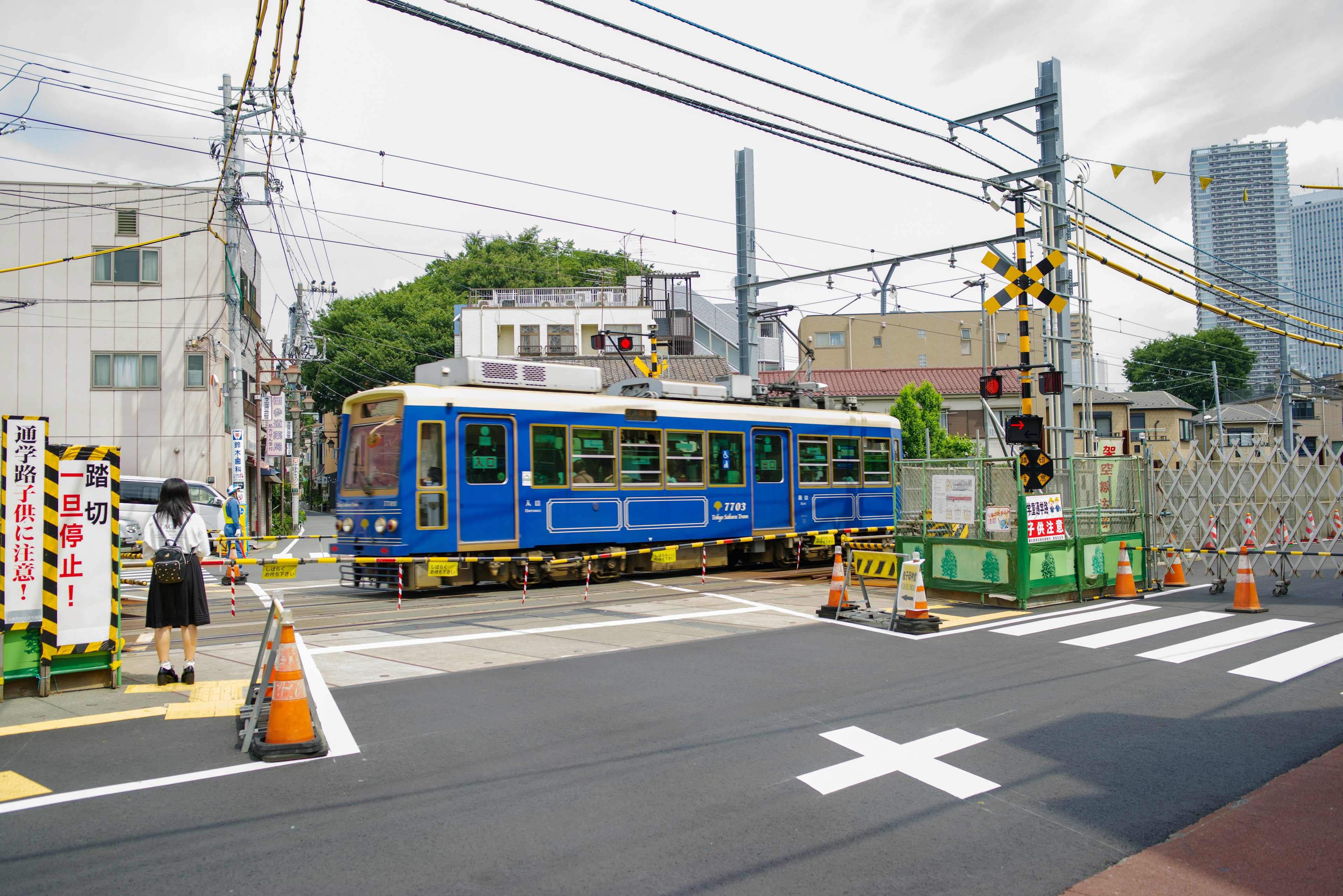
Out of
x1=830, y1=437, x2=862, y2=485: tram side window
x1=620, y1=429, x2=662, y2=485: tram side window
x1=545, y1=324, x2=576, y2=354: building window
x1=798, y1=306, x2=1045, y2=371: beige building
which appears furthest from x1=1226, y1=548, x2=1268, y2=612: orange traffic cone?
x1=798, y1=306, x2=1045, y2=371: beige building

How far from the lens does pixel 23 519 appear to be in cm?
757

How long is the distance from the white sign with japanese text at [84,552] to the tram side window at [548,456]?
7.94 meters

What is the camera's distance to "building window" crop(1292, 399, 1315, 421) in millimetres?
73500

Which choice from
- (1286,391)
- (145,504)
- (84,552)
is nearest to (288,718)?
(84,552)

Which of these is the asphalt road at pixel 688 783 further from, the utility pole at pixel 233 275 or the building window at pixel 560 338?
the building window at pixel 560 338

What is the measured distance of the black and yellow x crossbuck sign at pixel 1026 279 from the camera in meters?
14.6

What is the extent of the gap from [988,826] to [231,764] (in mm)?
4468

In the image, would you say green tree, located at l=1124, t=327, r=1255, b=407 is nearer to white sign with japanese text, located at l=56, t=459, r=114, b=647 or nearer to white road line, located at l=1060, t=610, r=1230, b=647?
white road line, located at l=1060, t=610, r=1230, b=647

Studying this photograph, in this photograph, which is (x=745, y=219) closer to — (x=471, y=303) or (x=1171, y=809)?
(x=1171, y=809)

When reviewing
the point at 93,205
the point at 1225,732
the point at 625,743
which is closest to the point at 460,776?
the point at 625,743

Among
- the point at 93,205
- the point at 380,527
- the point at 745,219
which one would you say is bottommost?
the point at 380,527

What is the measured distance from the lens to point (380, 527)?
1438 cm

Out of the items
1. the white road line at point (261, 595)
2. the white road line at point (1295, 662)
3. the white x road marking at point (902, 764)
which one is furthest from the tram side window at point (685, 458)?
the white x road marking at point (902, 764)

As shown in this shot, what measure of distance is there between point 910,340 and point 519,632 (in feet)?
163
